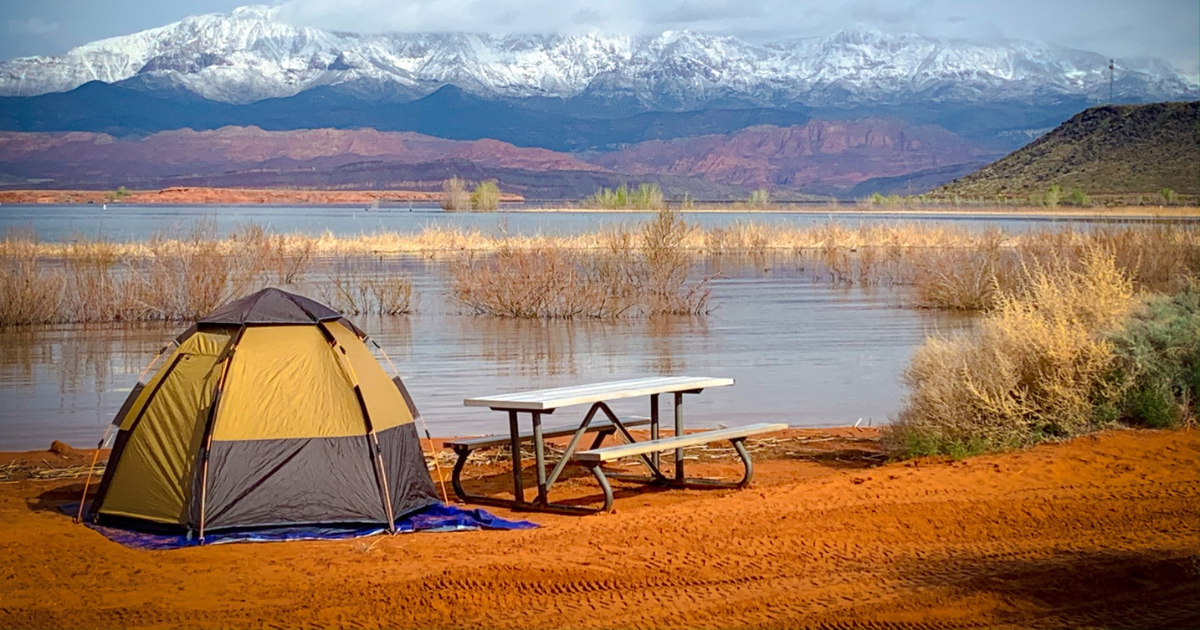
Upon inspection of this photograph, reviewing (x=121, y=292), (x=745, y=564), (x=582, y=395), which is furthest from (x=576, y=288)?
(x=745, y=564)

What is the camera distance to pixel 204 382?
8.54 metres

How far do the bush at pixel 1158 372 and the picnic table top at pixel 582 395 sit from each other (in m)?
3.20

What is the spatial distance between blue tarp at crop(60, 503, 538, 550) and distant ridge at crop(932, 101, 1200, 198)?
7764 centimetres

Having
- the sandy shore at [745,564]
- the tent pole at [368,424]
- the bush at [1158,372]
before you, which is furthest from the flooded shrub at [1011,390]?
the tent pole at [368,424]

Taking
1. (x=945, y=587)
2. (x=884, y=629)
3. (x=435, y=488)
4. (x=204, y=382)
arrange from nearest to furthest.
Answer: (x=884, y=629)
(x=945, y=587)
(x=204, y=382)
(x=435, y=488)

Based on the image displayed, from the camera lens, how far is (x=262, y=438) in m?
8.38

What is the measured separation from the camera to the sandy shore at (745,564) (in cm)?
598

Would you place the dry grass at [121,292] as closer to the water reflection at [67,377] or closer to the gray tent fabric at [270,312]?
the water reflection at [67,377]

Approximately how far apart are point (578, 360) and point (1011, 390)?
8.51m

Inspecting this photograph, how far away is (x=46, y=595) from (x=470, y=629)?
92.4 inches

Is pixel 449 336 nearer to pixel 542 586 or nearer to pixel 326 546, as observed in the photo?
pixel 326 546

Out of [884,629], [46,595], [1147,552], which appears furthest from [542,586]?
[1147,552]

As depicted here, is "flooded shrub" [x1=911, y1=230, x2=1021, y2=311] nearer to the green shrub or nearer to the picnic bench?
the picnic bench

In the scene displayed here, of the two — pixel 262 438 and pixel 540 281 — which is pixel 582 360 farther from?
pixel 262 438
